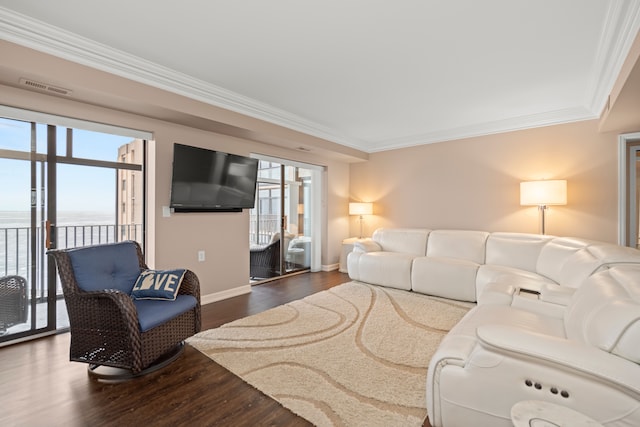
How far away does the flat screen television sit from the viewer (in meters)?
3.28

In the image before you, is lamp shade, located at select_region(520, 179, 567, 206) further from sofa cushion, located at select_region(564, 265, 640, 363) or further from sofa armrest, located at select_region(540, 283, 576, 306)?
sofa cushion, located at select_region(564, 265, 640, 363)

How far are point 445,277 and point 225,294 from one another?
2.93 meters

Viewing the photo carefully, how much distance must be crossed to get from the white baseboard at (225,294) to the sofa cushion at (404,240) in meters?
2.39

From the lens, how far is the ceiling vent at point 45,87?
224cm

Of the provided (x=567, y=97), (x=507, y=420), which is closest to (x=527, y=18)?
(x=567, y=97)

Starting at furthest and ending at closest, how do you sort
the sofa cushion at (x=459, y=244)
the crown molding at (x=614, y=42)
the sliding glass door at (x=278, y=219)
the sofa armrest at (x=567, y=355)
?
the sliding glass door at (x=278, y=219)
the sofa cushion at (x=459, y=244)
the crown molding at (x=614, y=42)
the sofa armrest at (x=567, y=355)

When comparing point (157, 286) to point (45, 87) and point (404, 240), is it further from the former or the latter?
point (404, 240)

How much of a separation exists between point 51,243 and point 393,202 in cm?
482

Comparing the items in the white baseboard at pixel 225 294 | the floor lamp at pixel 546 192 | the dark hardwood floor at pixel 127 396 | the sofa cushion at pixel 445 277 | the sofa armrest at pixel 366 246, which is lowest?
the dark hardwood floor at pixel 127 396

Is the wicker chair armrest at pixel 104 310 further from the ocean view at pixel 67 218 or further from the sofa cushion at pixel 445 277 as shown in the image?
the sofa cushion at pixel 445 277

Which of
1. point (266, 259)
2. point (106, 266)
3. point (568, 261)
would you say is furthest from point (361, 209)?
point (106, 266)

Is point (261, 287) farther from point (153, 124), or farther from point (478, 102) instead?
point (478, 102)

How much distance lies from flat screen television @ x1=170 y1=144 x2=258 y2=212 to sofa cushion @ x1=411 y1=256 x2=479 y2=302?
2.57 metres

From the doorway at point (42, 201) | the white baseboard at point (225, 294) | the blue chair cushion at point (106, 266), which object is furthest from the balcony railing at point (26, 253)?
the white baseboard at point (225, 294)
